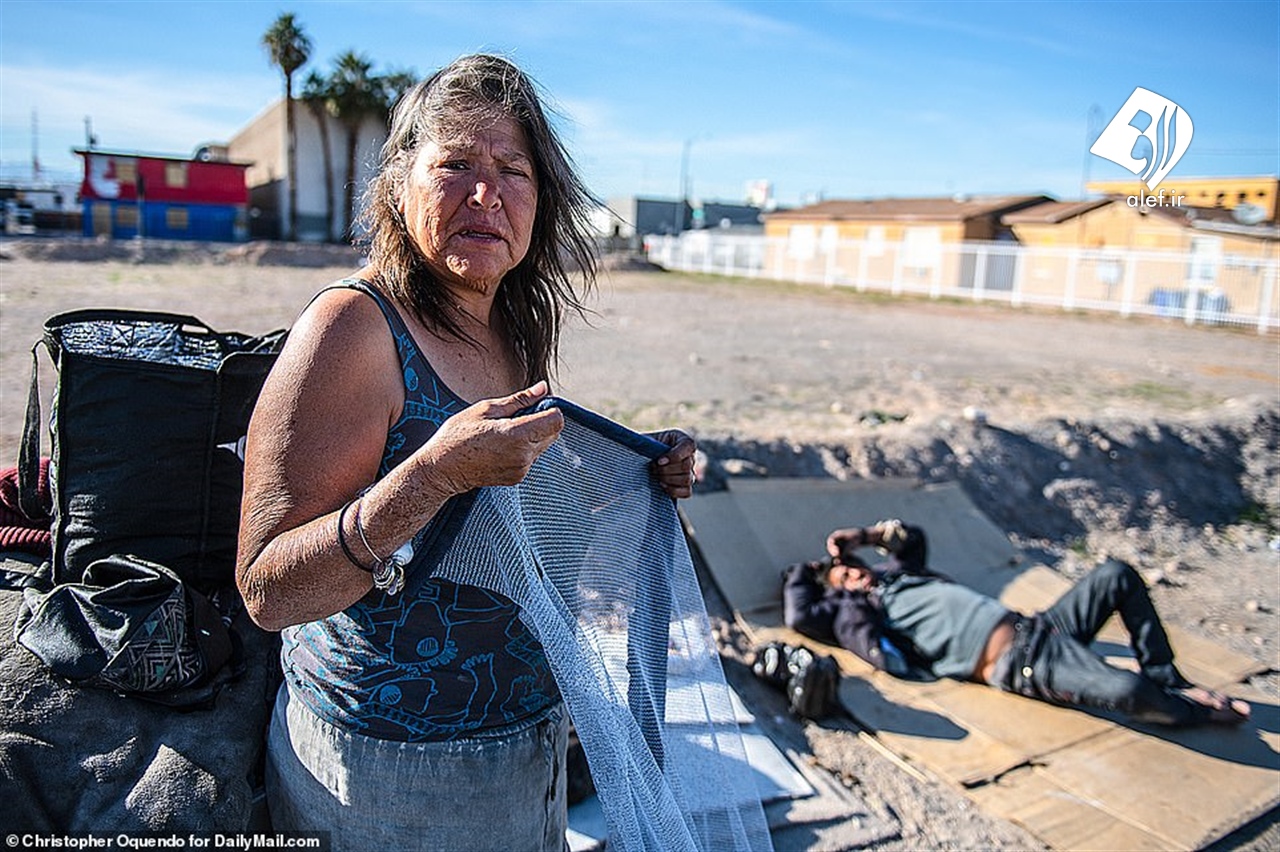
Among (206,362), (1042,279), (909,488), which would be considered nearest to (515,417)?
(206,362)

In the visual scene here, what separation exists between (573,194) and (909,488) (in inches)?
173

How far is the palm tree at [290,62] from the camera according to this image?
126 feet

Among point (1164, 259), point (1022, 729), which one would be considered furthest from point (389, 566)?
point (1164, 259)

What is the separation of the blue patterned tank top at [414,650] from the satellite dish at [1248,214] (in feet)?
88.3

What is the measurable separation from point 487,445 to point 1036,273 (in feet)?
84.6

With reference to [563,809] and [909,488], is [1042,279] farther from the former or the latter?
[563,809]

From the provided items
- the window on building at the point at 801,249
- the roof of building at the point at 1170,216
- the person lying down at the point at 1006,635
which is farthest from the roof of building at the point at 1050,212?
the person lying down at the point at 1006,635

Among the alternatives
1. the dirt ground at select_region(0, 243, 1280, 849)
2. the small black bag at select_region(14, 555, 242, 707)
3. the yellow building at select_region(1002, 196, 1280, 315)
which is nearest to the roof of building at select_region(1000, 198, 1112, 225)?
the yellow building at select_region(1002, 196, 1280, 315)

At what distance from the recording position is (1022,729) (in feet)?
12.4

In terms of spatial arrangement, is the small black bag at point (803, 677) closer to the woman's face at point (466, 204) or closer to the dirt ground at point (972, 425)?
the dirt ground at point (972, 425)

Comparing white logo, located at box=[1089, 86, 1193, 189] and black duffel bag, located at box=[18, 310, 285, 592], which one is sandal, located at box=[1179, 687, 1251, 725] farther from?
black duffel bag, located at box=[18, 310, 285, 592]

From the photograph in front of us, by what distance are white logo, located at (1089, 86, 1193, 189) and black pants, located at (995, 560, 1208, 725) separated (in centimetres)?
209

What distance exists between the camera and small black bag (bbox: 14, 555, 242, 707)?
1.66m

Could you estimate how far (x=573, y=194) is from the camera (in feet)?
6.12
